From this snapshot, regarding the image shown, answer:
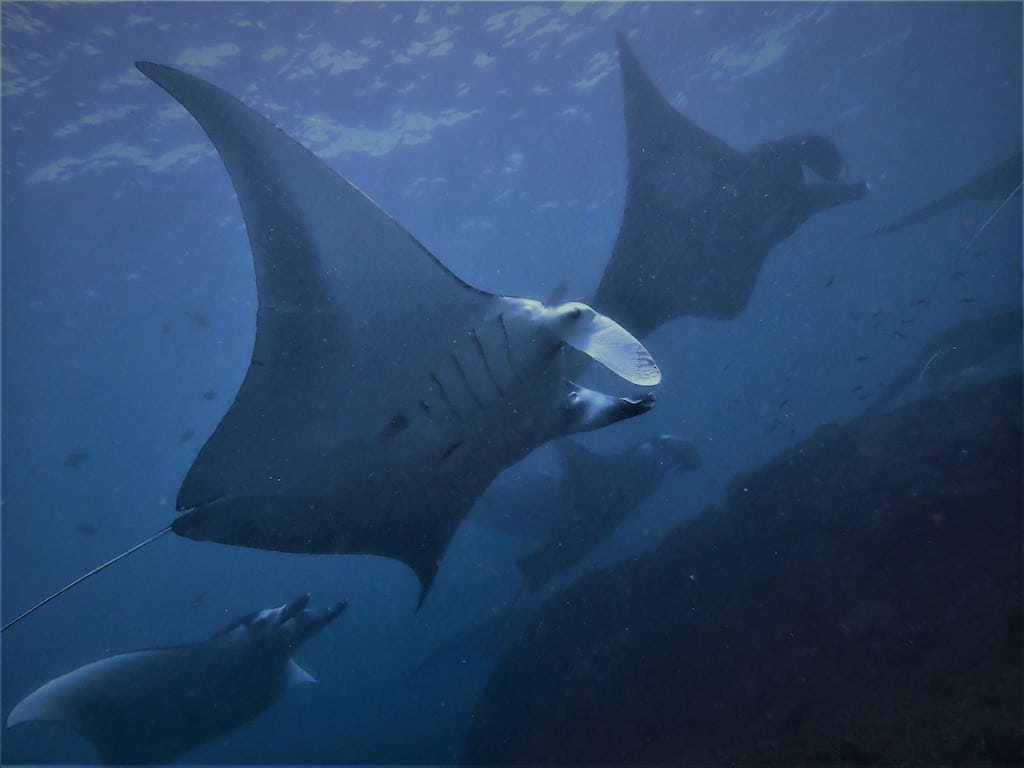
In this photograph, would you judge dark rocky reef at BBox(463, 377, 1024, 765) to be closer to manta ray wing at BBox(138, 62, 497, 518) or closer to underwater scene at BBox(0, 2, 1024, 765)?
underwater scene at BBox(0, 2, 1024, 765)

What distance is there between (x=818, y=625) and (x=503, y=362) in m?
5.30

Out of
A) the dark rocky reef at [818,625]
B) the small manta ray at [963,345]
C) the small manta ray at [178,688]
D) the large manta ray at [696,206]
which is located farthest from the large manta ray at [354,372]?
the small manta ray at [963,345]

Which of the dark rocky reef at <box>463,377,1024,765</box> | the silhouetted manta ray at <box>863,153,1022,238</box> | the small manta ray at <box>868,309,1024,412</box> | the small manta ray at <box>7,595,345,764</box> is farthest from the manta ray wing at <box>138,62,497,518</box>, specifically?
the small manta ray at <box>868,309,1024,412</box>

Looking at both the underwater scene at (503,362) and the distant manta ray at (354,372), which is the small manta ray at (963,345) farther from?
the distant manta ray at (354,372)

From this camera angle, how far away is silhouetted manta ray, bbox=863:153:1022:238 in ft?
31.9

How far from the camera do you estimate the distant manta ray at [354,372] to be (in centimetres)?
232

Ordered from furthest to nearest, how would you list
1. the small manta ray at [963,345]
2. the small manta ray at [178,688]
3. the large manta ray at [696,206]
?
the small manta ray at [963,345] < the small manta ray at [178,688] < the large manta ray at [696,206]

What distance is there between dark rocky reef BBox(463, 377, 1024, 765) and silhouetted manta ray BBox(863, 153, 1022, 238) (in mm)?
3594

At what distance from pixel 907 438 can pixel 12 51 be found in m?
14.7

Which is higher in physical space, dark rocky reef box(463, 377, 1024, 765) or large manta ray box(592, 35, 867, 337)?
large manta ray box(592, 35, 867, 337)

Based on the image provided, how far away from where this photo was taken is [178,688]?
19.1 ft

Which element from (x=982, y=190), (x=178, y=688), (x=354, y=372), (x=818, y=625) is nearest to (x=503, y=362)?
(x=354, y=372)

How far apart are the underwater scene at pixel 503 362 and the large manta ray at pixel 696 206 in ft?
0.10

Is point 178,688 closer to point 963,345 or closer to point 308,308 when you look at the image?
point 308,308
